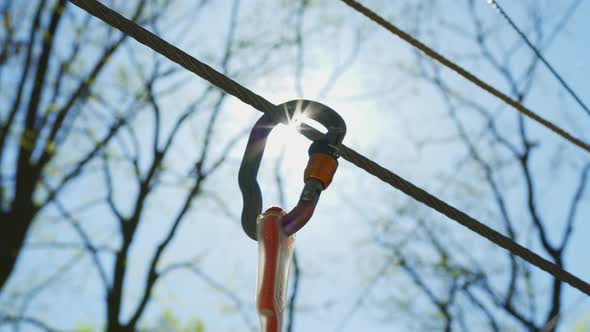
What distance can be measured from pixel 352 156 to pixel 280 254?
2.45ft

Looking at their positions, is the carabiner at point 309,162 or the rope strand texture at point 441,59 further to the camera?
the rope strand texture at point 441,59

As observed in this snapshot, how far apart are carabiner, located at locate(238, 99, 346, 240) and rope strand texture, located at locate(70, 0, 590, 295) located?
0.05 metres

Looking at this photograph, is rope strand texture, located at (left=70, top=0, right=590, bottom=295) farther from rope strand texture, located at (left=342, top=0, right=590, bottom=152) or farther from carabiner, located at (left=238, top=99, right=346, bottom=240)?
rope strand texture, located at (left=342, top=0, right=590, bottom=152)

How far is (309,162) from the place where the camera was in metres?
1.27

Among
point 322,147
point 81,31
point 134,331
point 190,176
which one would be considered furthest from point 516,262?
point 322,147

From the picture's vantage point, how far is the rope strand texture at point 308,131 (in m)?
1.51

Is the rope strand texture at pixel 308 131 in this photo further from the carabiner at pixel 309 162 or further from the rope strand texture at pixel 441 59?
the rope strand texture at pixel 441 59

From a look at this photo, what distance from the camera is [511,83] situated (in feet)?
33.0

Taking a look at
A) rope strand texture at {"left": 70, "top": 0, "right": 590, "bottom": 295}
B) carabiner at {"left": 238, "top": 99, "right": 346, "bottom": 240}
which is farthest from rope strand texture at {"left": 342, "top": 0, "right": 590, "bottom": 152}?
carabiner at {"left": 238, "top": 99, "right": 346, "bottom": 240}

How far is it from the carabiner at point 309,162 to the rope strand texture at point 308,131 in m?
0.05

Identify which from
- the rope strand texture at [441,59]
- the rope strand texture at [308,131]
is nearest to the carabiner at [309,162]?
the rope strand texture at [308,131]

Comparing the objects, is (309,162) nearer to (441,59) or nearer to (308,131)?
(308,131)

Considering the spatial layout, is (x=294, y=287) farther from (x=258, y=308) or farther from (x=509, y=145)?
(x=258, y=308)

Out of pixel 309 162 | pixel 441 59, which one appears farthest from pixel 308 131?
pixel 441 59
